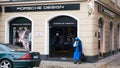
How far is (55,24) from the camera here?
21.6 metres

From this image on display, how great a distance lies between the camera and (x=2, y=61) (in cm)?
1508

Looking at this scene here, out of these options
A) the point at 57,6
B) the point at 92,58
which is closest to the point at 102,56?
the point at 92,58

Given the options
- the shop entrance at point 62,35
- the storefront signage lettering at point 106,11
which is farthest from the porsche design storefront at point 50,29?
the storefront signage lettering at point 106,11

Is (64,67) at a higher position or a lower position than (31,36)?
lower

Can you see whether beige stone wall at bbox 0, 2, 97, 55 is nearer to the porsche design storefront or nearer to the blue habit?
the porsche design storefront

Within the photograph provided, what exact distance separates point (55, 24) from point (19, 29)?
9.41 ft

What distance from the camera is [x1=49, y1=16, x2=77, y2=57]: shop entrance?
69.7 feet

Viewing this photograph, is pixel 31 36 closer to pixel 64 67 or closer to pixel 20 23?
pixel 20 23

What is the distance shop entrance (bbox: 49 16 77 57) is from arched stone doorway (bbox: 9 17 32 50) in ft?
5.63

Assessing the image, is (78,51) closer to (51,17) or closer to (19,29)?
(51,17)

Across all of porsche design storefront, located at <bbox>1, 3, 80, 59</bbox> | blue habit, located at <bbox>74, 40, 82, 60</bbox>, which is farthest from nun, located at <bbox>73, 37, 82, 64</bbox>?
porsche design storefront, located at <bbox>1, 3, 80, 59</bbox>

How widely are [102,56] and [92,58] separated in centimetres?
382

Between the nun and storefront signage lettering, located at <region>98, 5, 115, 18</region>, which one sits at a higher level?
storefront signage lettering, located at <region>98, 5, 115, 18</region>

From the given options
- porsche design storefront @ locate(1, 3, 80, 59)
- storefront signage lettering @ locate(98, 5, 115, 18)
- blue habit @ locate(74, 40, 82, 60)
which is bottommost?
blue habit @ locate(74, 40, 82, 60)
